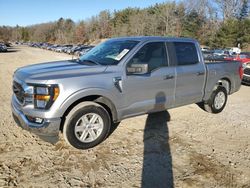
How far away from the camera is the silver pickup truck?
3.90 m

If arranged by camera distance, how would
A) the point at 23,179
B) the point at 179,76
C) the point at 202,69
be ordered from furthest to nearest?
the point at 202,69
the point at 179,76
the point at 23,179

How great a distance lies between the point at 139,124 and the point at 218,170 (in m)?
2.13

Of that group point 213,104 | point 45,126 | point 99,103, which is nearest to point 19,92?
point 45,126

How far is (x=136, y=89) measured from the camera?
15.2ft

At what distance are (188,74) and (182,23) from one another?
61846 mm

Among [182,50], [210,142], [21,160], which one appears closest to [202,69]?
[182,50]

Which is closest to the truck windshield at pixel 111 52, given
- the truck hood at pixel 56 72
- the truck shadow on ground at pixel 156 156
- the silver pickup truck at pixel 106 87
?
the silver pickup truck at pixel 106 87

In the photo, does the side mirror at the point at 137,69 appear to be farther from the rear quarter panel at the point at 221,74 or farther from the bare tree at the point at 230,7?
the bare tree at the point at 230,7

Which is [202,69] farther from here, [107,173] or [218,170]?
[107,173]

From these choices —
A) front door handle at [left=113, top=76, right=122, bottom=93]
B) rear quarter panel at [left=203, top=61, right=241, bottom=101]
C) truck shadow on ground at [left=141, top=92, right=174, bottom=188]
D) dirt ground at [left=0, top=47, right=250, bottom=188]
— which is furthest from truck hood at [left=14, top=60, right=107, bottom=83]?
rear quarter panel at [left=203, top=61, right=241, bottom=101]

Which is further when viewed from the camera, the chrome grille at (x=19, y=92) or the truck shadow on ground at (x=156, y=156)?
the chrome grille at (x=19, y=92)

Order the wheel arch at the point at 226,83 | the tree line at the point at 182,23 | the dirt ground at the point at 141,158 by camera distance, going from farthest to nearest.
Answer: the tree line at the point at 182,23, the wheel arch at the point at 226,83, the dirt ground at the point at 141,158

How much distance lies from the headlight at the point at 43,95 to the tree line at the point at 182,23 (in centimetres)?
4801

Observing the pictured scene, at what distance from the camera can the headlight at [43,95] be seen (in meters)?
3.81
